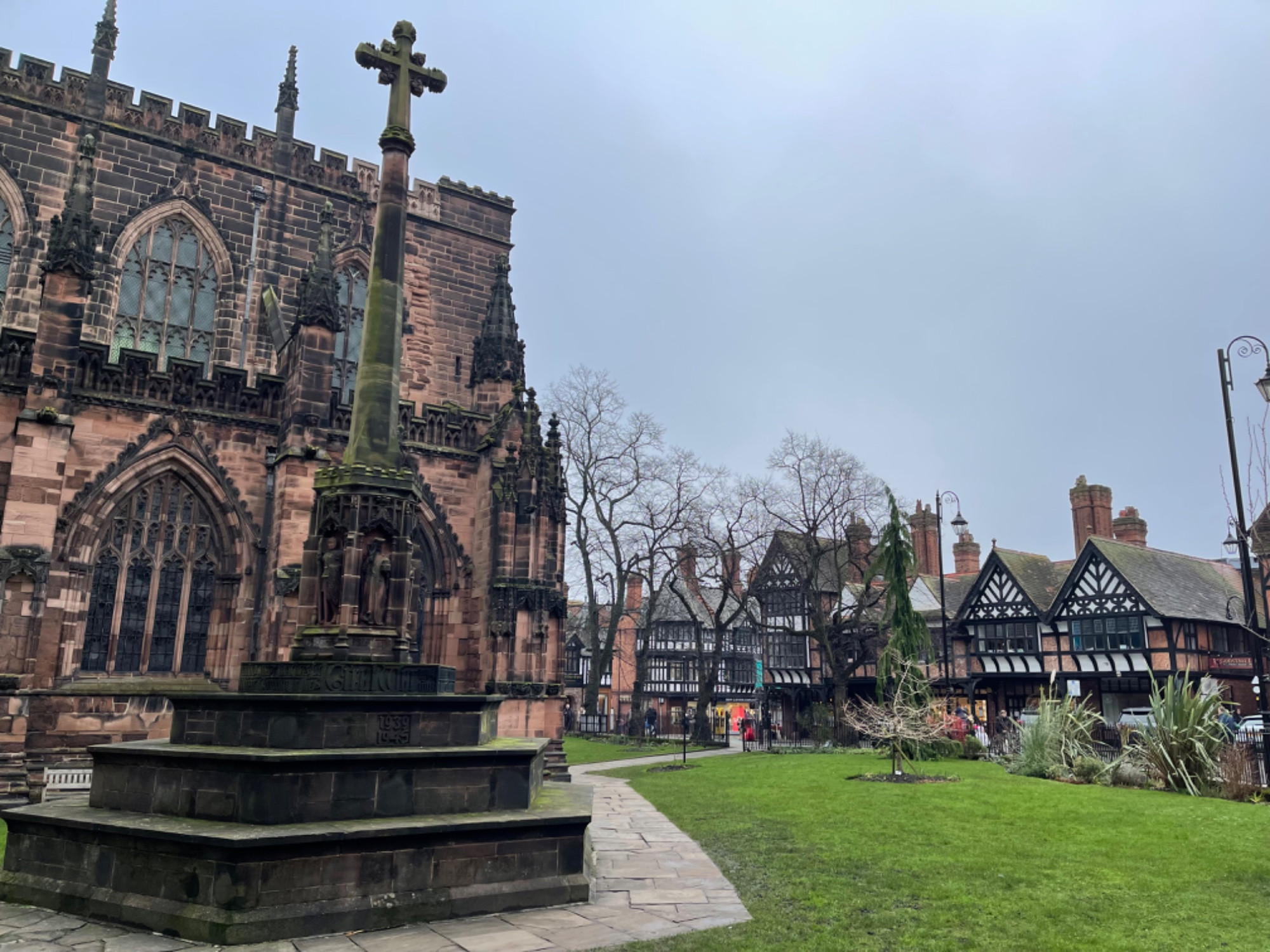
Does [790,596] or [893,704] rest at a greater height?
[790,596]

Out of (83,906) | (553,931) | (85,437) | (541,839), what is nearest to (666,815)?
(541,839)

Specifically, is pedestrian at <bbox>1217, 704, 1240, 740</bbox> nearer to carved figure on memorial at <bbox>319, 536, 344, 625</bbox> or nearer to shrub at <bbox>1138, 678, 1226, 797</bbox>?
shrub at <bbox>1138, 678, 1226, 797</bbox>

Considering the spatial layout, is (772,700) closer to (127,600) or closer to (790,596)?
Answer: (790,596)

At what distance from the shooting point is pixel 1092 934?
6.97 meters

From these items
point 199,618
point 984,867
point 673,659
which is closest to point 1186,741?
point 984,867

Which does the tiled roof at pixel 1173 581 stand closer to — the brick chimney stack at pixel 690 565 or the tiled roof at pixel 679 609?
the brick chimney stack at pixel 690 565

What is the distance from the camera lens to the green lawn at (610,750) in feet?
98.6

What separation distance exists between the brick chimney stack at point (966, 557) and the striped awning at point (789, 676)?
10505 millimetres

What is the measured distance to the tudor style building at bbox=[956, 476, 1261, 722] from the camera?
113 feet

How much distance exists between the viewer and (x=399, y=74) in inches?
473

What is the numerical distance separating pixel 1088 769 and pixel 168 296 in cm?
2396

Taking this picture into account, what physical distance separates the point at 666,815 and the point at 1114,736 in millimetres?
20786

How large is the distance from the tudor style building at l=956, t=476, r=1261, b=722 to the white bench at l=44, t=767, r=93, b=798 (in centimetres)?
3218

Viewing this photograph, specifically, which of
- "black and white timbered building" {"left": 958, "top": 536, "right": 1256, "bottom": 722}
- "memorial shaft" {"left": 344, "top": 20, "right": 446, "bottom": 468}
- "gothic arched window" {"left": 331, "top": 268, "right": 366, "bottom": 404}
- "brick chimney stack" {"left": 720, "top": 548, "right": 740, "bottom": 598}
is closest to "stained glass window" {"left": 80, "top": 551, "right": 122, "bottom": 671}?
"gothic arched window" {"left": 331, "top": 268, "right": 366, "bottom": 404}
